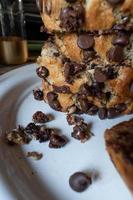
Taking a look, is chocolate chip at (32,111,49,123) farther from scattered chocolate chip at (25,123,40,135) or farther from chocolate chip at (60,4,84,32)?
chocolate chip at (60,4,84,32)

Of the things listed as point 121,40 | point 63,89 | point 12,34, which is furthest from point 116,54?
point 12,34

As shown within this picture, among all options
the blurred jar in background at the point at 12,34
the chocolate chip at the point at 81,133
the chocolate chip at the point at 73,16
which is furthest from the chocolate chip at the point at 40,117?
the blurred jar in background at the point at 12,34

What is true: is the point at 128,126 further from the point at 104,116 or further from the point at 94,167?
the point at 104,116

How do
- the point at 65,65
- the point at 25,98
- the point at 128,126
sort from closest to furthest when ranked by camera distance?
the point at 128,126 → the point at 65,65 → the point at 25,98

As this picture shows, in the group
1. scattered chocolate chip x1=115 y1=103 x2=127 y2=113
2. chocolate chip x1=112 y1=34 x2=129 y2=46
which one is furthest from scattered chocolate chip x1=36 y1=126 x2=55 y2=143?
chocolate chip x1=112 y1=34 x2=129 y2=46

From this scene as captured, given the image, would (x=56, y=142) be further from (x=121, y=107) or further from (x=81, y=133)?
(x=121, y=107)


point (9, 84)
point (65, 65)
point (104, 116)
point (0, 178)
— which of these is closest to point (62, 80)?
point (65, 65)
